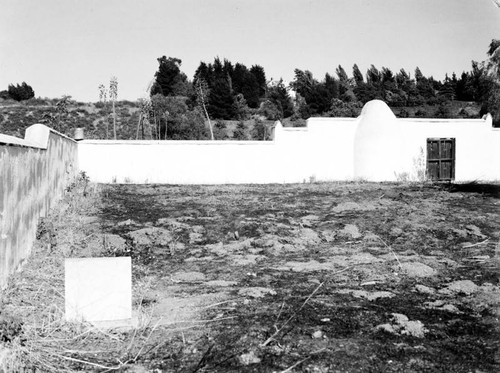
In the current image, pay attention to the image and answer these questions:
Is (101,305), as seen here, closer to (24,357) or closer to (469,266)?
(24,357)

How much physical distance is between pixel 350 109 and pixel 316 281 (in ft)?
123

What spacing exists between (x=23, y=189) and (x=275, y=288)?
316 cm

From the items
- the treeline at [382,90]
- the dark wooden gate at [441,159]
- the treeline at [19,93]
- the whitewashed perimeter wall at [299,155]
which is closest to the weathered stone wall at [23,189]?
the whitewashed perimeter wall at [299,155]

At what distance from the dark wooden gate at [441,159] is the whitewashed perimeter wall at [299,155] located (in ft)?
1.20

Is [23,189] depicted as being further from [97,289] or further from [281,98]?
[281,98]

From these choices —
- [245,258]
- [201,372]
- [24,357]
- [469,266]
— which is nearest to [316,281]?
[245,258]

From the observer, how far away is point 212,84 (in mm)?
51438

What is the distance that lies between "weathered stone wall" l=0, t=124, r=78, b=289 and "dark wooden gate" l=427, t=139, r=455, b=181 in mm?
11990

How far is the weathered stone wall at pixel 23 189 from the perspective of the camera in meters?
4.74

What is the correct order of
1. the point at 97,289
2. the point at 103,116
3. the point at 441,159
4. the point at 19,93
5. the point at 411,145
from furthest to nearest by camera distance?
the point at 19,93, the point at 103,116, the point at 441,159, the point at 411,145, the point at 97,289

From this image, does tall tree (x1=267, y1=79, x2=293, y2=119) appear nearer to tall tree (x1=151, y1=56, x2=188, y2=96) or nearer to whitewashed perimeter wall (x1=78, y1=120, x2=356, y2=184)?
tall tree (x1=151, y1=56, x2=188, y2=96)

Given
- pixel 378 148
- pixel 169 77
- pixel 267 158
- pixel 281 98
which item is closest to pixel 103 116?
pixel 169 77

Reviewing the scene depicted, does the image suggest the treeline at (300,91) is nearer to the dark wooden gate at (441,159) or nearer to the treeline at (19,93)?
the treeline at (19,93)

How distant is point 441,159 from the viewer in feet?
54.0
